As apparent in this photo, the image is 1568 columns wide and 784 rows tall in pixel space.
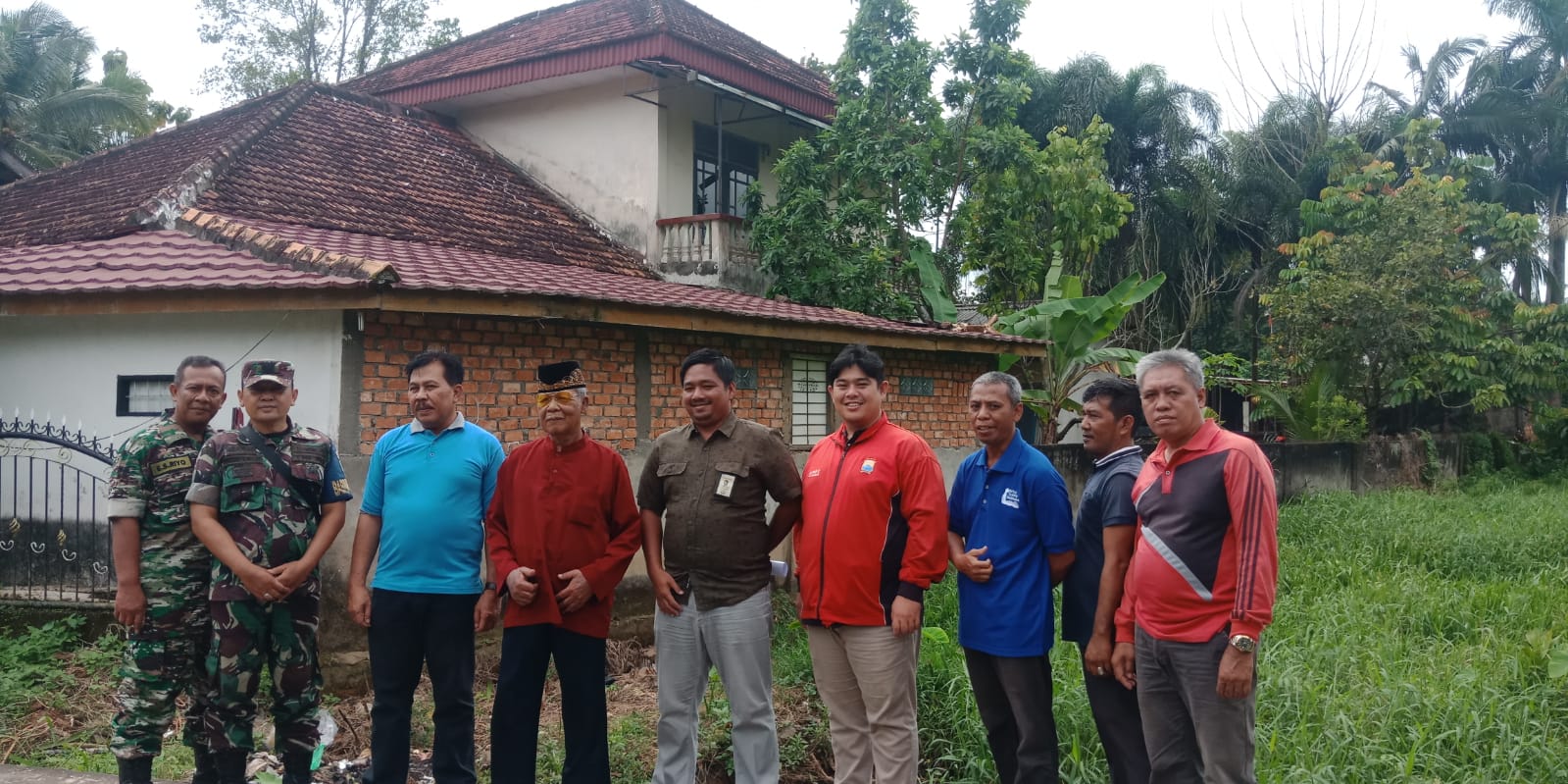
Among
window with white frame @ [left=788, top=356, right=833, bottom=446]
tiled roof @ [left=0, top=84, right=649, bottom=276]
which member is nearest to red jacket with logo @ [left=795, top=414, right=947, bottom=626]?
window with white frame @ [left=788, top=356, right=833, bottom=446]

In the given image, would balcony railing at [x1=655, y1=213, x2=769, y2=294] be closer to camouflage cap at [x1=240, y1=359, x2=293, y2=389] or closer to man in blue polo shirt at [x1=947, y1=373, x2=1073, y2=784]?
camouflage cap at [x1=240, y1=359, x2=293, y2=389]

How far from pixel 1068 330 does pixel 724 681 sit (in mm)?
8463

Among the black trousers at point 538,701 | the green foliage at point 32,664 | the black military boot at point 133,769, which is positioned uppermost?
the black trousers at point 538,701

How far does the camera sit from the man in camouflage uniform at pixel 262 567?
3.95m

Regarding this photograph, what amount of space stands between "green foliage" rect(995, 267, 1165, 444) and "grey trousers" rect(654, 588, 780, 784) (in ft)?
25.6

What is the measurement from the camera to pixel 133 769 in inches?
160

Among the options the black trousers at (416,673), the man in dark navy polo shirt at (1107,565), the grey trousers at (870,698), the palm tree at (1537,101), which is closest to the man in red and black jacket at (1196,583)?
the man in dark navy polo shirt at (1107,565)

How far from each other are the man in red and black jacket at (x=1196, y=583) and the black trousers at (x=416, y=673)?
239 centimetres

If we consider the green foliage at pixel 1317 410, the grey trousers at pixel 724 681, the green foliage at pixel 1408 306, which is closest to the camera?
the grey trousers at pixel 724 681

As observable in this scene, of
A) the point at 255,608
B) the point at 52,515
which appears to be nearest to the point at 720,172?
the point at 52,515

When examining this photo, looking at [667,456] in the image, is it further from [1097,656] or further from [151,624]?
[151,624]

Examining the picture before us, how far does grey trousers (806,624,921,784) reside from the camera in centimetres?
379

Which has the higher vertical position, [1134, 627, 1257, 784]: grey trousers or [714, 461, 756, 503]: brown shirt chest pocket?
[714, 461, 756, 503]: brown shirt chest pocket

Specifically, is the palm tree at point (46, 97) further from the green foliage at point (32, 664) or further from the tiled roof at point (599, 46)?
the green foliage at point (32, 664)
